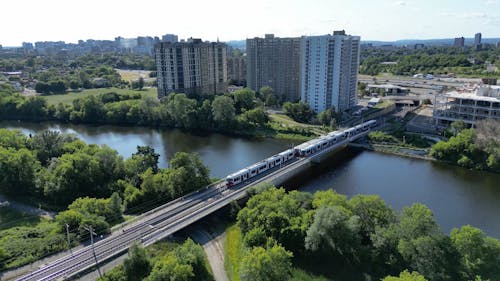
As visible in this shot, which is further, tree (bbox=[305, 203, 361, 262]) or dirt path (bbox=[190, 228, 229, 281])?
dirt path (bbox=[190, 228, 229, 281])

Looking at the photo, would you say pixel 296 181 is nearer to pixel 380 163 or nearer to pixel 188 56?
pixel 380 163

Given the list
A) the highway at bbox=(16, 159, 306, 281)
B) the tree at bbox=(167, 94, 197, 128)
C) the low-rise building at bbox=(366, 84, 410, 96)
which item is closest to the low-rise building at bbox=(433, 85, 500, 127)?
the low-rise building at bbox=(366, 84, 410, 96)

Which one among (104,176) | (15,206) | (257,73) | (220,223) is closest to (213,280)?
(220,223)

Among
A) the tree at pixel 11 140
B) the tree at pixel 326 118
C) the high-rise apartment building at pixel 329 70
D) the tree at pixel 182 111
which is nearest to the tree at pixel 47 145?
the tree at pixel 11 140

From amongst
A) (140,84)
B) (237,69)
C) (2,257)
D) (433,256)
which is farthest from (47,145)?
(237,69)

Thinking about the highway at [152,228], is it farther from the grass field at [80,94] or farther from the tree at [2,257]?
the grass field at [80,94]

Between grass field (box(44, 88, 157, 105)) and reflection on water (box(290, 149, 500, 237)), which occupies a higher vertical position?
grass field (box(44, 88, 157, 105))

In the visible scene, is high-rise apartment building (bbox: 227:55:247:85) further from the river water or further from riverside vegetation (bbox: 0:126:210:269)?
riverside vegetation (bbox: 0:126:210:269)

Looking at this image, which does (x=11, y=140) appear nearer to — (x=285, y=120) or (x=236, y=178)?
(x=236, y=178)

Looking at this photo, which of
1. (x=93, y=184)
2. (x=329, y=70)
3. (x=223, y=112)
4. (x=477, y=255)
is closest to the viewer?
(x=477, y=255)
